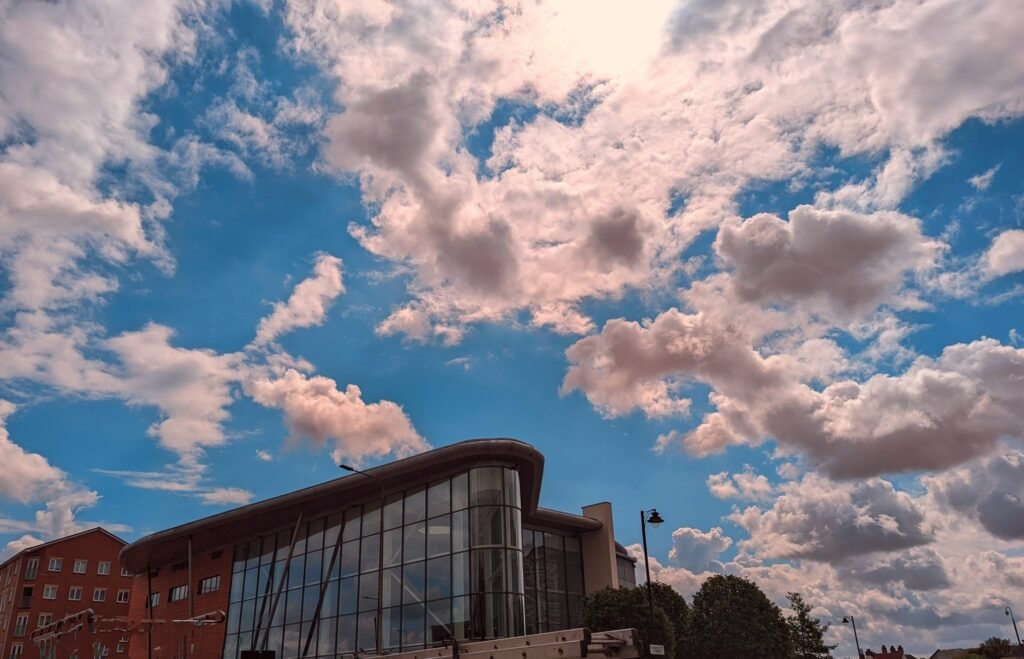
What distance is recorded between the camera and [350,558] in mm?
42594

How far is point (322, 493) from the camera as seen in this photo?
42844 mm

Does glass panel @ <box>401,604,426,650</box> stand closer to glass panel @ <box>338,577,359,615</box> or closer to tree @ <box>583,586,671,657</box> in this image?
glass panel @ <box>338,577,359,615</box>

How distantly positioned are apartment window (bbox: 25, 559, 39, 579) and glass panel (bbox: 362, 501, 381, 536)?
63751 mm

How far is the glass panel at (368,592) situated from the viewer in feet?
132

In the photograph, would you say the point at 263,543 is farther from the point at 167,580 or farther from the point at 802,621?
the point at 802,621

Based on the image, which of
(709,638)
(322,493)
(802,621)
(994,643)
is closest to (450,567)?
(322,493)

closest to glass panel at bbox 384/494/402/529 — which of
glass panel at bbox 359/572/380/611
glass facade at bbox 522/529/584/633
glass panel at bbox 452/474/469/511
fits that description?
glass panel at bbox 359/572/380/611

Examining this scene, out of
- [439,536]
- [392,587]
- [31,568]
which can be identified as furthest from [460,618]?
[31,568]

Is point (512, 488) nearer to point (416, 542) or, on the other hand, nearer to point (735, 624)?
point (416, 542)

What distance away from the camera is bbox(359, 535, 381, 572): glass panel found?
4100cm

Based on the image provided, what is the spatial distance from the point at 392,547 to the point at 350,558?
372cm

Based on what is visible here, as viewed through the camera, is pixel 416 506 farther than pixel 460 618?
Yes

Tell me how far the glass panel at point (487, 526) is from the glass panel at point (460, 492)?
2.41 feet

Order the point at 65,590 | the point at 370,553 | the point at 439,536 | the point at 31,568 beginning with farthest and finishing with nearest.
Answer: the point at 65,590
the point at 31,568
the point at 370,553
the point at 439,536
